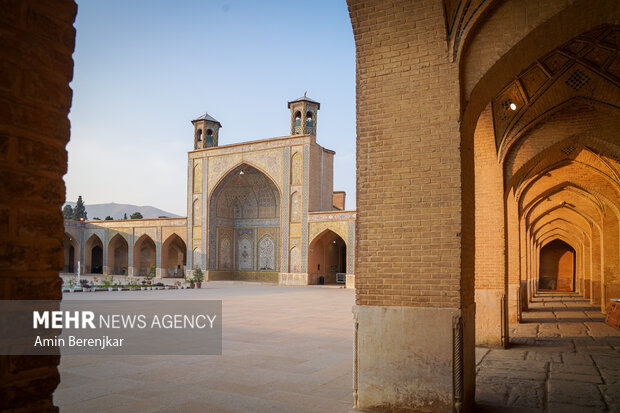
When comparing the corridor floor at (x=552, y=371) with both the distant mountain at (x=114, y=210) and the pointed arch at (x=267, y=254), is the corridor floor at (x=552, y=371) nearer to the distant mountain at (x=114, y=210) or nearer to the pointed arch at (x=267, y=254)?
the pointed arch at (x=267, y=254)

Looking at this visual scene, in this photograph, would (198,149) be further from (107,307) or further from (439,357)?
(439,357)

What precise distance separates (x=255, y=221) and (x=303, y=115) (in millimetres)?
6266

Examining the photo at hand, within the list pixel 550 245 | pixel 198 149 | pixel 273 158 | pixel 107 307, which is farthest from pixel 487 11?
pixel 550 245

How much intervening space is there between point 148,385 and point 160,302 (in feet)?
28.3

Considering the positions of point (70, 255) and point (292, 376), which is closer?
point (292, 376)

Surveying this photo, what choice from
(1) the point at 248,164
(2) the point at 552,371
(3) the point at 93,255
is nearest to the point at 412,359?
(2) the point at 552,371

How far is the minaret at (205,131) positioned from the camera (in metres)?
26.0

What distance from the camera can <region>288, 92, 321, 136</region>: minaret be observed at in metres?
23.0

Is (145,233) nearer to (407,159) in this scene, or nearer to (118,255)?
(118,255)

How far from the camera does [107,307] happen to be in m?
11.4

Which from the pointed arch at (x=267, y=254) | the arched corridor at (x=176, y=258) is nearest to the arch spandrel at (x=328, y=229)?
the pointed arch at (x=267, y=254)

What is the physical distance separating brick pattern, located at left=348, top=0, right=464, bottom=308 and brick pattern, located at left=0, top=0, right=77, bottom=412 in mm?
2968

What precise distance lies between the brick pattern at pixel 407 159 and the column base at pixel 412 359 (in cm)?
12

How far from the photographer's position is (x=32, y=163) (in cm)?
153
